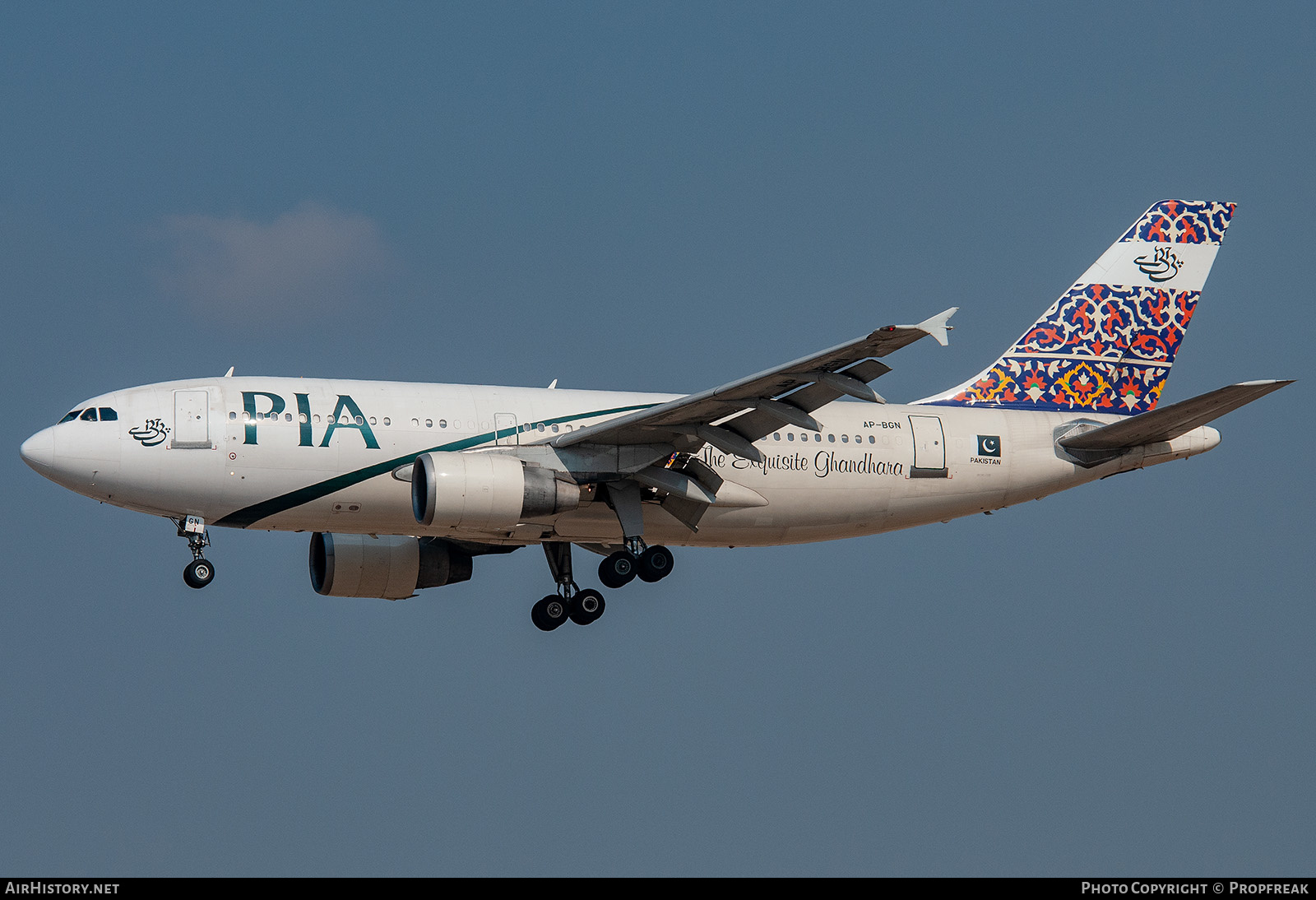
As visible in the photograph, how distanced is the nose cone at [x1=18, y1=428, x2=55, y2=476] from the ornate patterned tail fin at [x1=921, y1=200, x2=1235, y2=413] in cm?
1796

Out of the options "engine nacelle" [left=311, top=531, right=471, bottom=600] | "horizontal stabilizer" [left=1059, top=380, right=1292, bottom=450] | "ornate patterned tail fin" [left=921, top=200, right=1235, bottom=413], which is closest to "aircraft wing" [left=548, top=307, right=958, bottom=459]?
"engine nacelle" [left=311, top=531, right=471, bottom=600]

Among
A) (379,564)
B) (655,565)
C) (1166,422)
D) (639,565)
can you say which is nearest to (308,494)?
(379,564)

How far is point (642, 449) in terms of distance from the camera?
33.3 m

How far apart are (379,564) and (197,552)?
5607 millimetres

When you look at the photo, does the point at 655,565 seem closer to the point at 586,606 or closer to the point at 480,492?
the point at 586,606

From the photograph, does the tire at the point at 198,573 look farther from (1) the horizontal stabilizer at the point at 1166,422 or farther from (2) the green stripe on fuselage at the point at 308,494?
(1) the horizontal stabilizer at the point at 1166,422

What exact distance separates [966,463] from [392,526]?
11846mm

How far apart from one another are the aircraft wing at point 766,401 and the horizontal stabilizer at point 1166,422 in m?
7.02

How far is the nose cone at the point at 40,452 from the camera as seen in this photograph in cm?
3139

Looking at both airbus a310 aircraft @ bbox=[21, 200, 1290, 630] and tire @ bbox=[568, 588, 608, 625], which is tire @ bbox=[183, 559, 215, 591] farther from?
tire @ bbox=[568, 588, 608, 625]

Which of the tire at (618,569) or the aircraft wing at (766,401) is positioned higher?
the aircraft wing at (766,401)

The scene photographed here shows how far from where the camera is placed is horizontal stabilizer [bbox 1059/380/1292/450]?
3306 centimetres

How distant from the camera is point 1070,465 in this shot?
36688mm

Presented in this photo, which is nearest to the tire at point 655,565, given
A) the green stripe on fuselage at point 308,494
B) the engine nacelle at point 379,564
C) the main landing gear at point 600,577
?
the main landing gear at point 600,577
